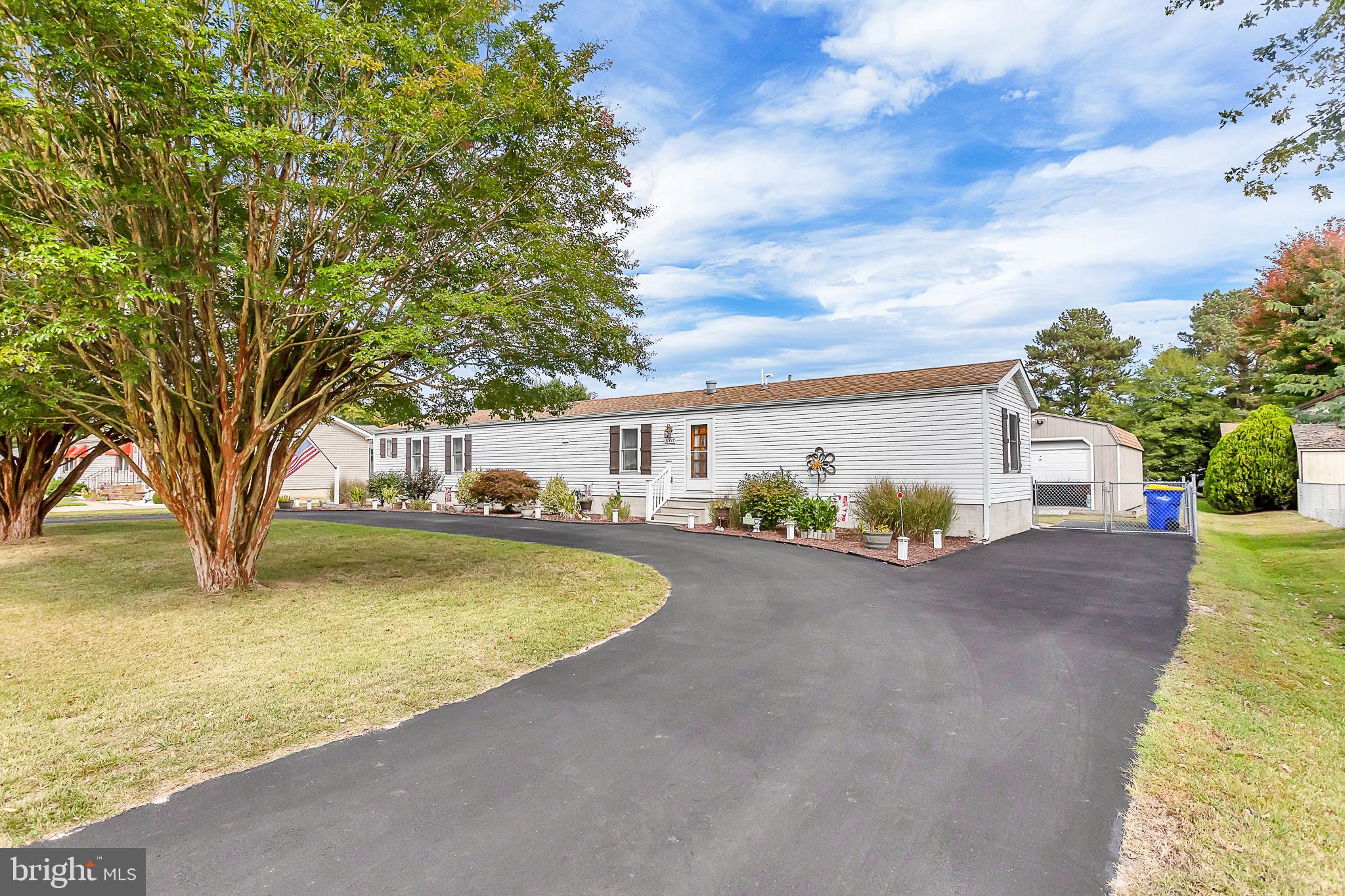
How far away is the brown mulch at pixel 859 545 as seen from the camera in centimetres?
1086

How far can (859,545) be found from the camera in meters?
12.5

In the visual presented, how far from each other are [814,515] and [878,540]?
71.6 inches

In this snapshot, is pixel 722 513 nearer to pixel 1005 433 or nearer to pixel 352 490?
pixel 1005 433

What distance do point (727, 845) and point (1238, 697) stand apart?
4.48 m

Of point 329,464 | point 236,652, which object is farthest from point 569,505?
point 329,464

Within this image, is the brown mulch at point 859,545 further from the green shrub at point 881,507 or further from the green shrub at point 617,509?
the green shrub at point 617,509

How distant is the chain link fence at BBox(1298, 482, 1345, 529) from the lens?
15.0m

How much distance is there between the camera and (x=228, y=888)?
7.80 ft

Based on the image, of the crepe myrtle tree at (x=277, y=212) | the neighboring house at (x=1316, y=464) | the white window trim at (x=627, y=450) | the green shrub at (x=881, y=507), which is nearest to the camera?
the crepe myrtle tree at (x=277, y=212)

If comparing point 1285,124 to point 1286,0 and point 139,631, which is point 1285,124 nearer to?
point 1286,0

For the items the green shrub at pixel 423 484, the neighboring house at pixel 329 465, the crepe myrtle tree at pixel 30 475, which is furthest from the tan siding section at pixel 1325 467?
the neighboring house at pixel 329 465

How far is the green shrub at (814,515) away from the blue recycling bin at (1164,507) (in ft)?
30.4

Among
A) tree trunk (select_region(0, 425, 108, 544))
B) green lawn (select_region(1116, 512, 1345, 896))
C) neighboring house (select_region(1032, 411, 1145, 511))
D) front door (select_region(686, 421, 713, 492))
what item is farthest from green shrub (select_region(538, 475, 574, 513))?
neighboring house (select_region(1032, 411, 1145, 511))

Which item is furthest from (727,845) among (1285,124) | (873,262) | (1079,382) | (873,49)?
(1079,382)
